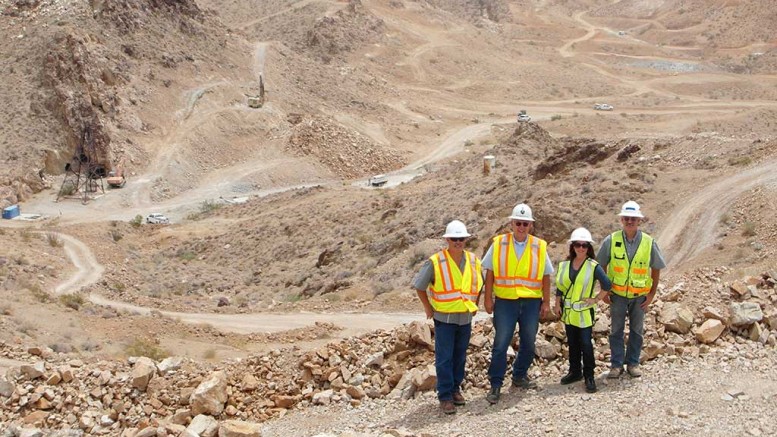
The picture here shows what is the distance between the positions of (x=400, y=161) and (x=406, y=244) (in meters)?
25.5

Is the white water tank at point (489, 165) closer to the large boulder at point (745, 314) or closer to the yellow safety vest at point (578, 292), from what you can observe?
the large boulder at point (745, 314)

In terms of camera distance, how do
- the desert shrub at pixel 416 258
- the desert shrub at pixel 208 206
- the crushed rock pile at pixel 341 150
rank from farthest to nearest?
the crushed rock pile at pixel 341 150
the desert shrub at pixel 208 206
the desert shrub at pixel 416 258

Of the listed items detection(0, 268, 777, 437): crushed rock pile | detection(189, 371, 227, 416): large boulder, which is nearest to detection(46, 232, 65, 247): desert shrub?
detection(0, 268, 777, 437): crushed rock pile

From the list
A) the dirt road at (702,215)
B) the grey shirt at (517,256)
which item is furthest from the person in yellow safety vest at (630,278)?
the dirt road at (702,215)

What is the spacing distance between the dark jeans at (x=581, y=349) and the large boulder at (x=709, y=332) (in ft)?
5.09

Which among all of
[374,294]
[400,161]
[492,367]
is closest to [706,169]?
[374,294]

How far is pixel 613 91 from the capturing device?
68.7 meters

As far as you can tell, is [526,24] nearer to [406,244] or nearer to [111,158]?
[111,158]

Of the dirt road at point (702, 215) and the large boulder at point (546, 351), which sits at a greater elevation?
the dirt road at point (702, 215)

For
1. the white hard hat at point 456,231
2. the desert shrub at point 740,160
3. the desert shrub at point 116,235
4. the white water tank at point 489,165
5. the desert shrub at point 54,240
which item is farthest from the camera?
the desert shrub at point 116,235

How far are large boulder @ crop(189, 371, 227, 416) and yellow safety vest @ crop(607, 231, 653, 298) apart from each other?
16.9ft

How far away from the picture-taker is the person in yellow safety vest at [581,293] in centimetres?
788

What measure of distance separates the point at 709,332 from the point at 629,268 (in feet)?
5.45

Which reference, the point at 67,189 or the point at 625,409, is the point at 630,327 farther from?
the point at 67,189
